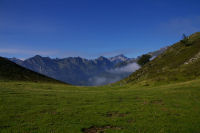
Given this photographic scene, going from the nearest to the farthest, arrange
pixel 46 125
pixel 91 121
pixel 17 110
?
1. pixel 46 125
2. pixel 91 121
3. pixel 17 110

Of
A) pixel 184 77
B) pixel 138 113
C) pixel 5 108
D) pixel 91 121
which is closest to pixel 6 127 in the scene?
pixel 5 108

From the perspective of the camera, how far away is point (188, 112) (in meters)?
24.2

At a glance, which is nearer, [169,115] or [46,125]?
[46,125]

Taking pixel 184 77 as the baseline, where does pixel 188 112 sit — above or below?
below

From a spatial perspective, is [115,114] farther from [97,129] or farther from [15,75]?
[15,75]

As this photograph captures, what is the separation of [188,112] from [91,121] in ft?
59.8

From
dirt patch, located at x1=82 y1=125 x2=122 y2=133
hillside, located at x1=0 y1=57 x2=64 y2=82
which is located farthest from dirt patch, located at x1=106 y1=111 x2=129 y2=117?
hillside, located at x1=0 y1=57 x2=64 y2=82

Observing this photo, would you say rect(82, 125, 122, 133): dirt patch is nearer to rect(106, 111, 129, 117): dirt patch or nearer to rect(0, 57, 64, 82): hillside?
rect(106, 111, 129, 117): dirt patch

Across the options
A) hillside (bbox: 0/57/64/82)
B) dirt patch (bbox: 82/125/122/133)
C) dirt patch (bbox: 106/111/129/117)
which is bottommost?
dirt patch (bbox: 82/125/122/133)

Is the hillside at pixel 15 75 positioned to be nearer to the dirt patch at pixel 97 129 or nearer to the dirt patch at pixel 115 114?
the dirt patch at pixel 115 114

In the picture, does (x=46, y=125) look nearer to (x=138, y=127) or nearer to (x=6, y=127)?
(x=6, y=127)

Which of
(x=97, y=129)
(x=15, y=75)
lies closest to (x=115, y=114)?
(x=97, y=129)

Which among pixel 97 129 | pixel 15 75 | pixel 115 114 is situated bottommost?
pixel 97 129

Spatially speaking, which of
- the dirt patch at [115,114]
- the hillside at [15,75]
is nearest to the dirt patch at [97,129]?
the dirt patch at [115,114]
